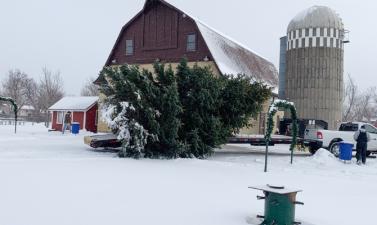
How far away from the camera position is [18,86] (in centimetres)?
8156

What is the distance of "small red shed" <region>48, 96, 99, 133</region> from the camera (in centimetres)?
3625

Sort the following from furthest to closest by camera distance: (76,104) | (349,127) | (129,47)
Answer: (76,104), (129,47), (349,127)

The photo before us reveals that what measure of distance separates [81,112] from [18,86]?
5160 cm

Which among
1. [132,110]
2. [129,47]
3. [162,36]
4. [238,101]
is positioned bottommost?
[132,110]

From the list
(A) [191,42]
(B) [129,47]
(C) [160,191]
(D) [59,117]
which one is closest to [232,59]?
(A) [191,42]

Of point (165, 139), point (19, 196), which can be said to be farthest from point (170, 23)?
point (19, 196)

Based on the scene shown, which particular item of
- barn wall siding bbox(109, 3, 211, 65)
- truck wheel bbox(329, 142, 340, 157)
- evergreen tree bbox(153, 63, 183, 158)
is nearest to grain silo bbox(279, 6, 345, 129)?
barn wall siding bbox(109, 3, 211, 65)

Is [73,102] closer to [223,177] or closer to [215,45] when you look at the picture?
[215,45]

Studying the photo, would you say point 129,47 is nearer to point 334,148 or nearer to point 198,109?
point 198,109

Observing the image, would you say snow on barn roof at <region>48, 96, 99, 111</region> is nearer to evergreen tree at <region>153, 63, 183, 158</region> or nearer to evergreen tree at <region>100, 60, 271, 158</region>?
evergreen tree at <region>100, 60, 271, 158</region>

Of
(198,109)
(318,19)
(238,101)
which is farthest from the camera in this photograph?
(318,19)

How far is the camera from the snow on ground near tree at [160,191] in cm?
696

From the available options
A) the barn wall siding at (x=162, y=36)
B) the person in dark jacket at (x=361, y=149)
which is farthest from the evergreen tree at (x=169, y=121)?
the barn wall siding at (x=162, y=36)

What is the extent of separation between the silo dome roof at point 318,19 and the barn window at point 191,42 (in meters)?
10.0
